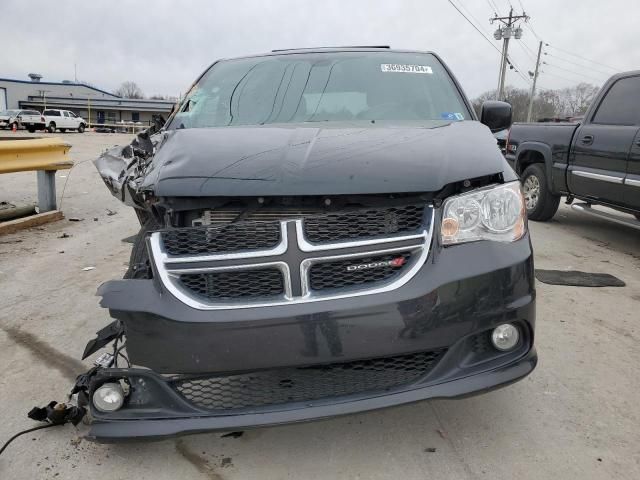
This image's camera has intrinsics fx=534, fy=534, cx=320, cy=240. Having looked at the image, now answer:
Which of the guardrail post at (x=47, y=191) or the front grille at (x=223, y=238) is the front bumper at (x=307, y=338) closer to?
the front grille at (x=223, y=238)

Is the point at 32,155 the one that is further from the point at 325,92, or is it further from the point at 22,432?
the point at 22,432

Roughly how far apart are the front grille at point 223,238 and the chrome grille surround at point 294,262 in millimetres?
28

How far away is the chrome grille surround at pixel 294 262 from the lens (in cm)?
202

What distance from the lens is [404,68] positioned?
146 inches

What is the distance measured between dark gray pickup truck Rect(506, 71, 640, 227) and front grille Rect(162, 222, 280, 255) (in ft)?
16.0

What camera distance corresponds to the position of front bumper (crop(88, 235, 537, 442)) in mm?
1980

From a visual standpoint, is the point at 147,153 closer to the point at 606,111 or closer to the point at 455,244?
the point at 455,244

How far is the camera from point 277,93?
3.53 m

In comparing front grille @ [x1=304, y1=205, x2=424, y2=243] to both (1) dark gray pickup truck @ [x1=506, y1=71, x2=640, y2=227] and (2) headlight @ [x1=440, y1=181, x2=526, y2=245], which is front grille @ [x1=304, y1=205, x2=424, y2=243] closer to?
(2) headlight @ [x1=440, y1=181, x2=526, y2=245]

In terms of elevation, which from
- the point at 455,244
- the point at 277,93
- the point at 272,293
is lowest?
the point at 272,293

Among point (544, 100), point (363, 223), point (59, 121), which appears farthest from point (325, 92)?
point (544, 100)

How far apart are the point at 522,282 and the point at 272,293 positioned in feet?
3.33

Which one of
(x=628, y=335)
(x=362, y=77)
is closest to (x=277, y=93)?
(x=362, y=77)

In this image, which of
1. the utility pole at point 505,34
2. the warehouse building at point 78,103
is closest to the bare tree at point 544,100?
the utility pole at point 505,34
